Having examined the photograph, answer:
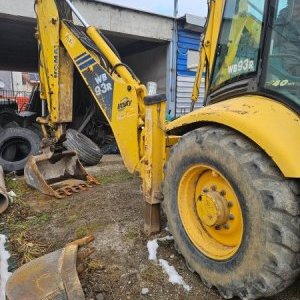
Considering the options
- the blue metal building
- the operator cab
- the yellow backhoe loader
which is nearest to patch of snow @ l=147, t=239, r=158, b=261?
the yellow backhoe loader

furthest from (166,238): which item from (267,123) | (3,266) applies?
(267,123)

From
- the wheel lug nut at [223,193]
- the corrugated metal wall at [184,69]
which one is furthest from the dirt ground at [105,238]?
the corrugated metal wall at [184,69]

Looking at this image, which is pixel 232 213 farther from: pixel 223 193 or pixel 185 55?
pixel 185 55

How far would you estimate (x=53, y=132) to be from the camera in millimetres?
4352

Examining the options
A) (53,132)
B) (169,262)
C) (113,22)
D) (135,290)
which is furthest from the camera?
(113,22)

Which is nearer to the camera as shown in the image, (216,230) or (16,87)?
(216,230)

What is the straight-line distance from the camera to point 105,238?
3098mm

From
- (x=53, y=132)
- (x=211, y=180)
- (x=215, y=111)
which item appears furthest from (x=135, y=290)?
(x=53, y=132)

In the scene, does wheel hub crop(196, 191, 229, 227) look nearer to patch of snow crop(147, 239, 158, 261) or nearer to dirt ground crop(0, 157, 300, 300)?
dirt ground crop(0, 157, 300, 300)

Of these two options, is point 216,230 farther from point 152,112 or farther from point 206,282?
point 152,112

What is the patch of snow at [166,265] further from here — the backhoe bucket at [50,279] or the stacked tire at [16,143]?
the stacked tire at [16,143]

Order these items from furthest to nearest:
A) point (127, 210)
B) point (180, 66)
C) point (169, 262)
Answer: point (180, 66) → point (127, 210) → point (169, 262)

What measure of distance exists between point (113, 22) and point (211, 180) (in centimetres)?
627

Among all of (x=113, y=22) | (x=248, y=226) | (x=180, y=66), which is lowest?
(x=248, y=226)
